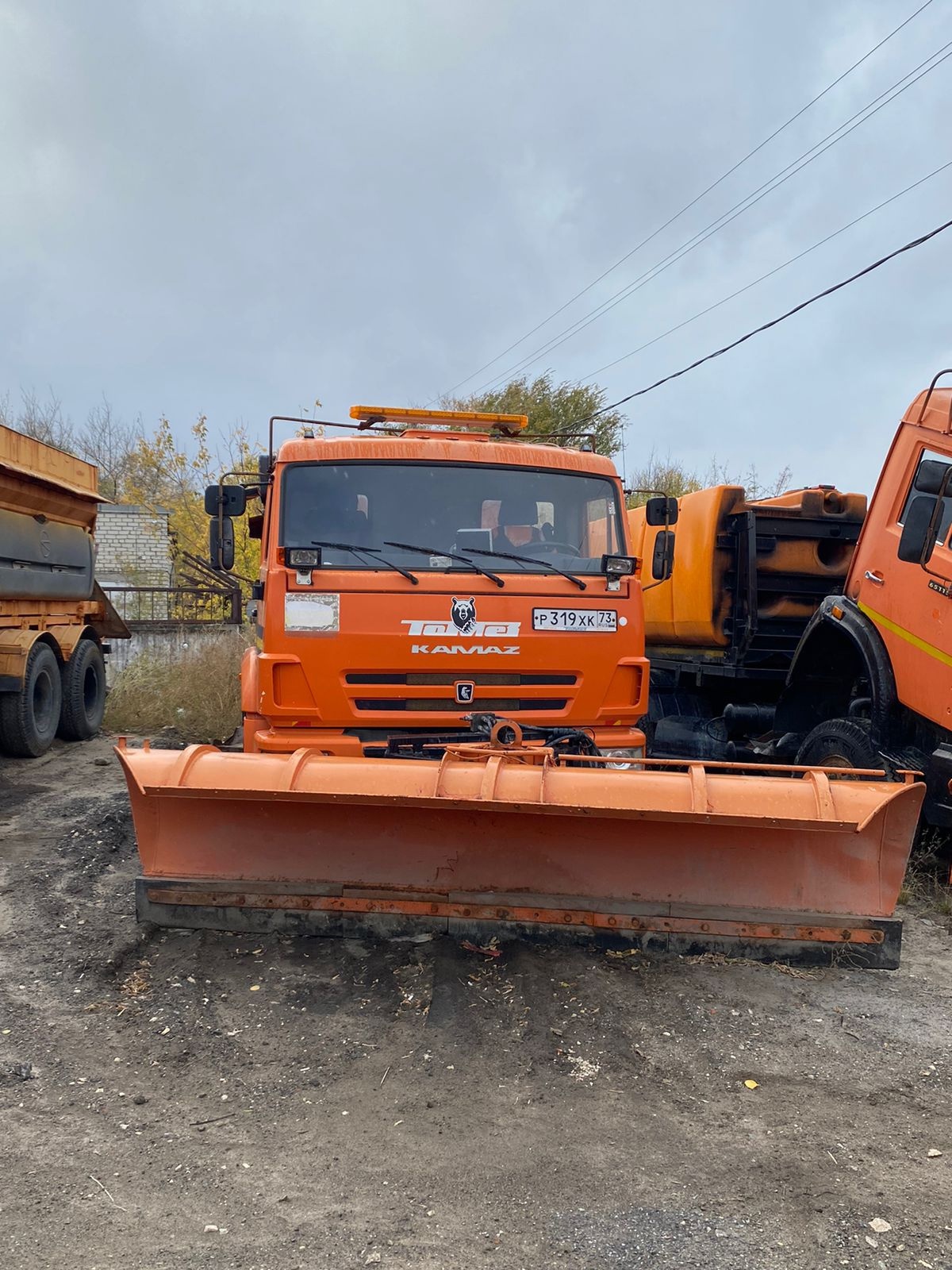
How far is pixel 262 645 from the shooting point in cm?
483

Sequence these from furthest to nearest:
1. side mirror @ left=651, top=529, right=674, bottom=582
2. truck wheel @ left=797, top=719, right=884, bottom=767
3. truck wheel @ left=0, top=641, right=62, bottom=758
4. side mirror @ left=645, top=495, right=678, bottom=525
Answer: truck wheel @ left=0, top=641, right=62, bottom=758
side mirror @ left=651, top=529, right=674, bottom=582
side mirror @ left=645, top=495, right=678, bottom=525
truck wheel @ left=797, top=719, right=884, bottom=767

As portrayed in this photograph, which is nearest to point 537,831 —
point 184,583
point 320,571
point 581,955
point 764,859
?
point 581,955

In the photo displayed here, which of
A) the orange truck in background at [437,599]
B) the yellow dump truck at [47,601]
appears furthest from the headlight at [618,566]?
the yellow dump truck at [47,601]

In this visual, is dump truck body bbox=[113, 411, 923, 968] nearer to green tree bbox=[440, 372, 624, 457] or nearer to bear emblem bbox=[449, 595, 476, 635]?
bear emblem bbox=[449, 595, 476, 635]

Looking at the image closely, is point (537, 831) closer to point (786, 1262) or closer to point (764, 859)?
point (764, 859)

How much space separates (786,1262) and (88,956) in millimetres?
3010

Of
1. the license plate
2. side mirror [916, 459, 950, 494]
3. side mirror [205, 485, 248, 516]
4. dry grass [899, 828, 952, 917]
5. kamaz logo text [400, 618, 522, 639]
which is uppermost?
side mirror [916, 459, 950, 494]

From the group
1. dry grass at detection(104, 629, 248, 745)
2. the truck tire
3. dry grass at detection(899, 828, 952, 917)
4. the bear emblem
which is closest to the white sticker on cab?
the bear emblem

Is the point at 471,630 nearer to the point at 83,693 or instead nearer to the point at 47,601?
the point at 47,601

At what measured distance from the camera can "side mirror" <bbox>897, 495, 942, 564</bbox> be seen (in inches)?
192

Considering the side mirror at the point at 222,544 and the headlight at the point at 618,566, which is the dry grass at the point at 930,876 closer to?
the headlight at the point at 618,566

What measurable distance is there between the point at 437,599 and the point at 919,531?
2.44 meters

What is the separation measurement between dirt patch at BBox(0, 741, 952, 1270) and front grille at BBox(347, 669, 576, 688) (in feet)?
4.12

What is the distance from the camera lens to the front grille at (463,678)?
4.77 metres
